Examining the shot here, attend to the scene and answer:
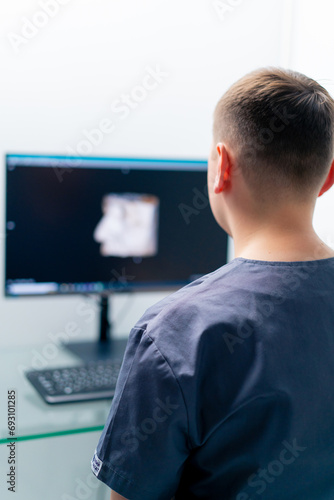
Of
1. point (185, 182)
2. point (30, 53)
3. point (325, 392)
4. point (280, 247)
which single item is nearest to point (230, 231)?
point (280, 247)

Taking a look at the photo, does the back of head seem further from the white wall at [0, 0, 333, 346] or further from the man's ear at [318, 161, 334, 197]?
the white wall at [0, 0, 333, 346]

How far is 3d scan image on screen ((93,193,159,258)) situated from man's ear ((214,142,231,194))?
0.70 m

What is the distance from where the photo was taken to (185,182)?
166cm

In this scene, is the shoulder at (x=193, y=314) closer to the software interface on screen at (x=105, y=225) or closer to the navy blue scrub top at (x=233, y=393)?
the navy blue scrub top at (x=233, y=393)

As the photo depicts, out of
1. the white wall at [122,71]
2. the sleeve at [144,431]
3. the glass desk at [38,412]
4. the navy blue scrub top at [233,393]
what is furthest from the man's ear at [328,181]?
the white wall at [122,71]

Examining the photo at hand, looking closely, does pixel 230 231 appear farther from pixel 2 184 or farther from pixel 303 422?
pixel 2 184

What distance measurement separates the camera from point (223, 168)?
2.92 ft

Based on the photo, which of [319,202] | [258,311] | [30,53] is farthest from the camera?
[319,202]

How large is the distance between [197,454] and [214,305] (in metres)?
0.22

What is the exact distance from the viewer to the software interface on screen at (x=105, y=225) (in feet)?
4.89

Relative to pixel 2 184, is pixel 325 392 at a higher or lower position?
lower

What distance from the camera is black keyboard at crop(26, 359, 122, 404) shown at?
1.28m

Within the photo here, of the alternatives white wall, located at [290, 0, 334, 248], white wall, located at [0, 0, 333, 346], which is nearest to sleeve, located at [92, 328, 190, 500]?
white wall, located at [0, 0, 333, 346]

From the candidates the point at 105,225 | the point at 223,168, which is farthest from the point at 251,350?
the point at 105,225
